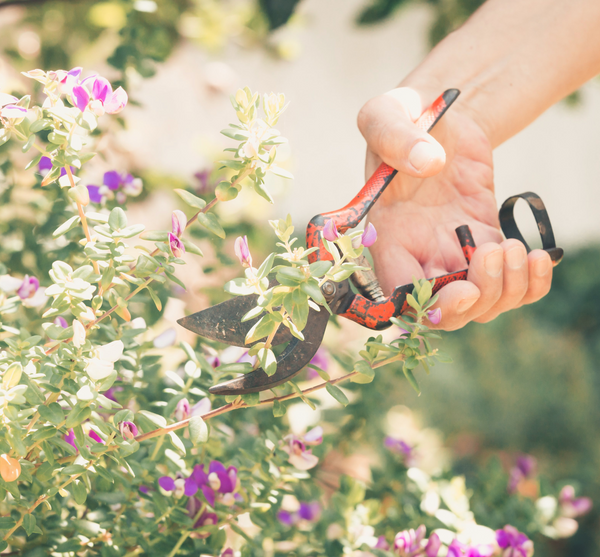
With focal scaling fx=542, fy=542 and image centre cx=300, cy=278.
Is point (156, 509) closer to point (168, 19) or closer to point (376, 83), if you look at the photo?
point (168, 19)

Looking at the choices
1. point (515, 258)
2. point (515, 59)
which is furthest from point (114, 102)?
point (515, 59)

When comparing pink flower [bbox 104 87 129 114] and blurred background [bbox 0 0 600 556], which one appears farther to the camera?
blurred background [bbox 0 0 600 556]

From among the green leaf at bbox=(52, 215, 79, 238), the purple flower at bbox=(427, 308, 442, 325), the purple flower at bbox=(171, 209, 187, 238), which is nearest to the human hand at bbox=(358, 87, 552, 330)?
the purple flower at bbox=(427, 308, 442, 325)

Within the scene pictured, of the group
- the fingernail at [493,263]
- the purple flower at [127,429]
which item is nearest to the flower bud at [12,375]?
the purple flower at [127,429]

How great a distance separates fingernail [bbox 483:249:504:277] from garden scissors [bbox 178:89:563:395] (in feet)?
0.20

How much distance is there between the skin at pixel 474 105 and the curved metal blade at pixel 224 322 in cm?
46

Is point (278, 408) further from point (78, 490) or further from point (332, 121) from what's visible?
point (332, 121)

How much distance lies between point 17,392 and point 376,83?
3.34 meters

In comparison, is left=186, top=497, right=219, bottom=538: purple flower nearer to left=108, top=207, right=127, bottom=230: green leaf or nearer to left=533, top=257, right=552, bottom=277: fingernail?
left=108, top=207, right=127, bottom=230: green leaf

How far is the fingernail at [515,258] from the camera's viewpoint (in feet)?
3.47

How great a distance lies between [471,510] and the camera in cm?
127

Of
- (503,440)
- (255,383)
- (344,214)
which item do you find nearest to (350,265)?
(255,383)

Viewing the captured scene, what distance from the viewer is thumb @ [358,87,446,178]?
99 cm

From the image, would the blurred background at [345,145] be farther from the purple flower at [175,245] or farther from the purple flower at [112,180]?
the purple flower at [175,245]
